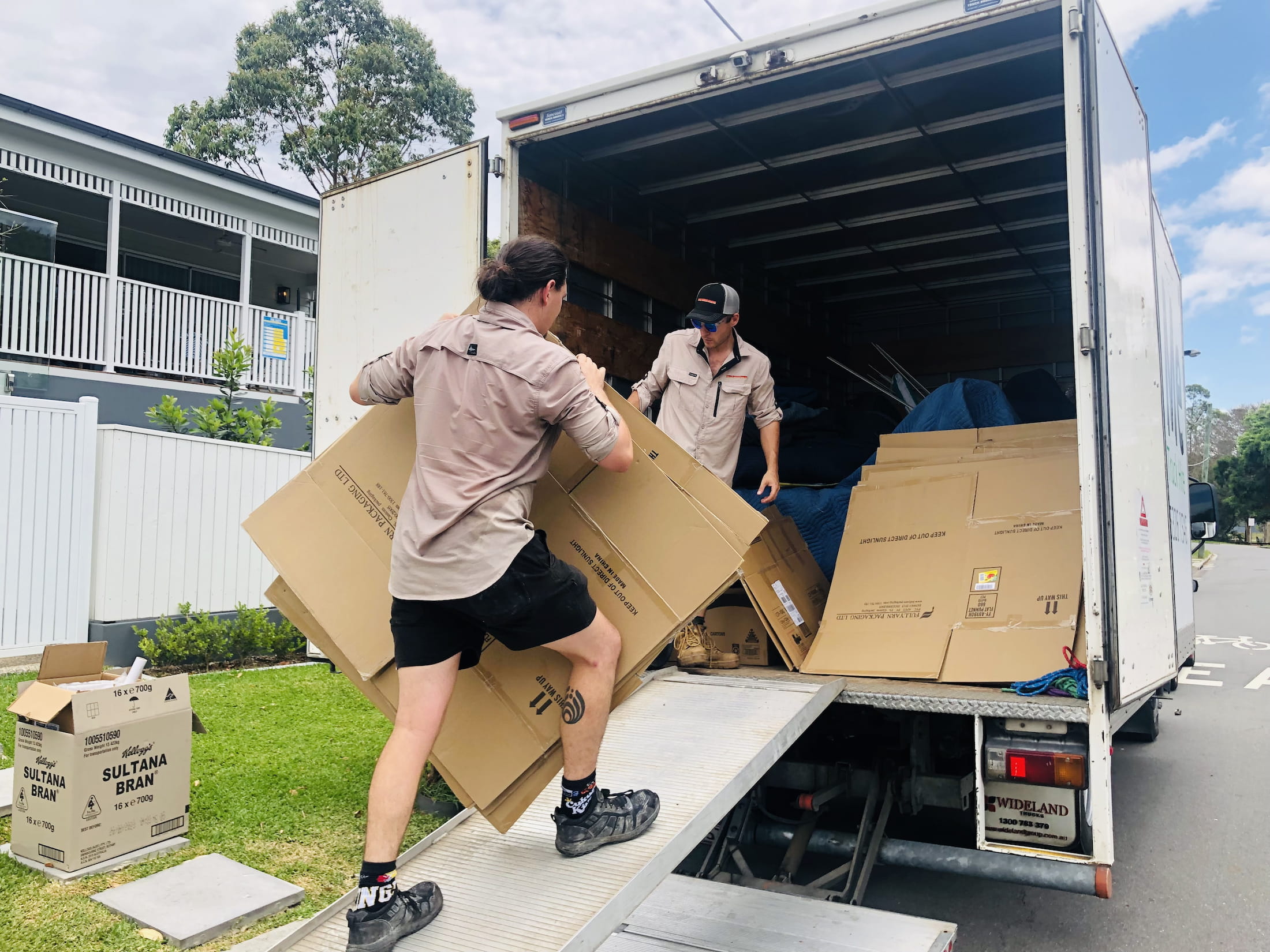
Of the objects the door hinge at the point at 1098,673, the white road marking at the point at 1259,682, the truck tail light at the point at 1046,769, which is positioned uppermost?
the door hinge at the point at 1098,673

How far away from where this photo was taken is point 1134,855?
4.35 meters

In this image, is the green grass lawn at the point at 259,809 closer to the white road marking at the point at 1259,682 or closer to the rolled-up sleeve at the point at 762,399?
the rolled-up sleeve at the point at 762,399

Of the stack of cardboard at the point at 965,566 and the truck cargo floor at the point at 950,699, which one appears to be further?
the stack of cardboard at the point at 965,566

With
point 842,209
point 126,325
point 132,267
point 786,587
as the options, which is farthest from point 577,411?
point 132,267

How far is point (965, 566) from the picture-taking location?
380 cm

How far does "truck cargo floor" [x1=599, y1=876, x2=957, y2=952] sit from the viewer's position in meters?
2.66

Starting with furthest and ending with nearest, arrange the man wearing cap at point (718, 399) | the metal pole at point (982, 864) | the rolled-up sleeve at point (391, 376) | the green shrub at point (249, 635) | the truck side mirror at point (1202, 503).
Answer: the green shrub at point (249, 635) → the truck side mirror at point (1202, 503) → the man wearing cap at point (718, 399) → the metal pole at point (982, 864) → the rolled-up sleeve at point (391, 376)

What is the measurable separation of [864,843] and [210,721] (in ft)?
13.3

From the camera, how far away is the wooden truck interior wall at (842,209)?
4.26 metres

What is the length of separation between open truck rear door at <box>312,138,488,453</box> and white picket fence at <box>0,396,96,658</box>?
12.5 feet

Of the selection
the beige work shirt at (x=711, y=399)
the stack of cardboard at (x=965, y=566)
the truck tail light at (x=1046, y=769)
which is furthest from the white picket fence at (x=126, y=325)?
the truck tail light at (x=1046, y=769)

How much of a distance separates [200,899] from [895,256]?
5.55 meters

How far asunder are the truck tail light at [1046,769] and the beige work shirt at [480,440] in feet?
5.51

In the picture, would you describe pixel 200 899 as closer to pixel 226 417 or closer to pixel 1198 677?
pixel 226 417
